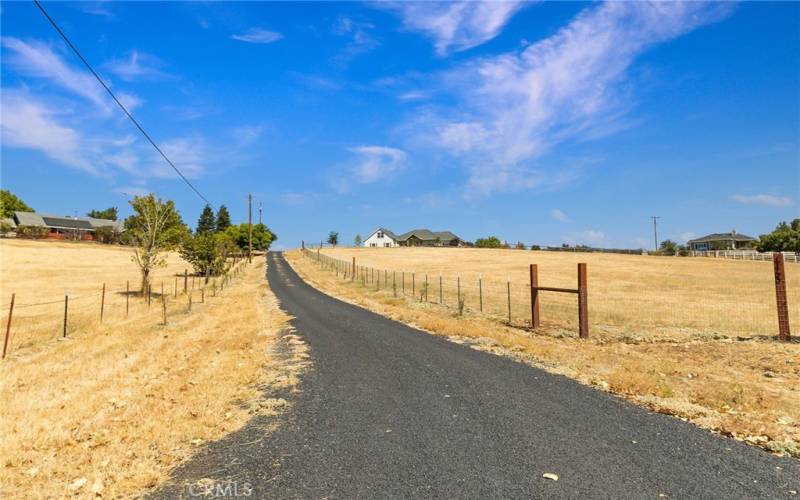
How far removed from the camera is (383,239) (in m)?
142

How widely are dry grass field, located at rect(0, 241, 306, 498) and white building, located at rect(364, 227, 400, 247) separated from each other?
119167 millimetres

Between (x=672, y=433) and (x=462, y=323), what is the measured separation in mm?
11238

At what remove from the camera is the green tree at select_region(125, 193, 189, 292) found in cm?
3303

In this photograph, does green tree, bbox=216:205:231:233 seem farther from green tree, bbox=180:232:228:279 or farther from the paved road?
the paved road

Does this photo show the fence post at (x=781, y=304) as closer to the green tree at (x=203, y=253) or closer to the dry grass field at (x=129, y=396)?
the dry grass field at (x=129, y=396)

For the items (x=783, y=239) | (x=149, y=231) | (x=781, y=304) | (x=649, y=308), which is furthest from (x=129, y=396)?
(x=783, y=239)

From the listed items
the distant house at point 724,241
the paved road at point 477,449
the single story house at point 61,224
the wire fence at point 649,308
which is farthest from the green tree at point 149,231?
the distant house at point 724,241

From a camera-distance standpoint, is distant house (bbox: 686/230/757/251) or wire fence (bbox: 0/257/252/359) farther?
distant house (bbox: 686/230/757/251)

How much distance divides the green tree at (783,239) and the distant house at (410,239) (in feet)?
241

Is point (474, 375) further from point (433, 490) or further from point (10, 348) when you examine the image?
point (10, 348)

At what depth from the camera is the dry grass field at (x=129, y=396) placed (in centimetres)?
573

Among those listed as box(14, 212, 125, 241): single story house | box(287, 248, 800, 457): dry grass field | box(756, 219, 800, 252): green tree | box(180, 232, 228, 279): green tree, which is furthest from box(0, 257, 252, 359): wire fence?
box(756, 219, 800, 252): green tree

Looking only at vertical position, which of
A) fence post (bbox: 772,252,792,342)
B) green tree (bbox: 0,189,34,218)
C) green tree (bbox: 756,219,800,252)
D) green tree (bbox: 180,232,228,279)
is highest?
green tree (bbox: 0,189,34,218)

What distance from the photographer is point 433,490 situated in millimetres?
5031
